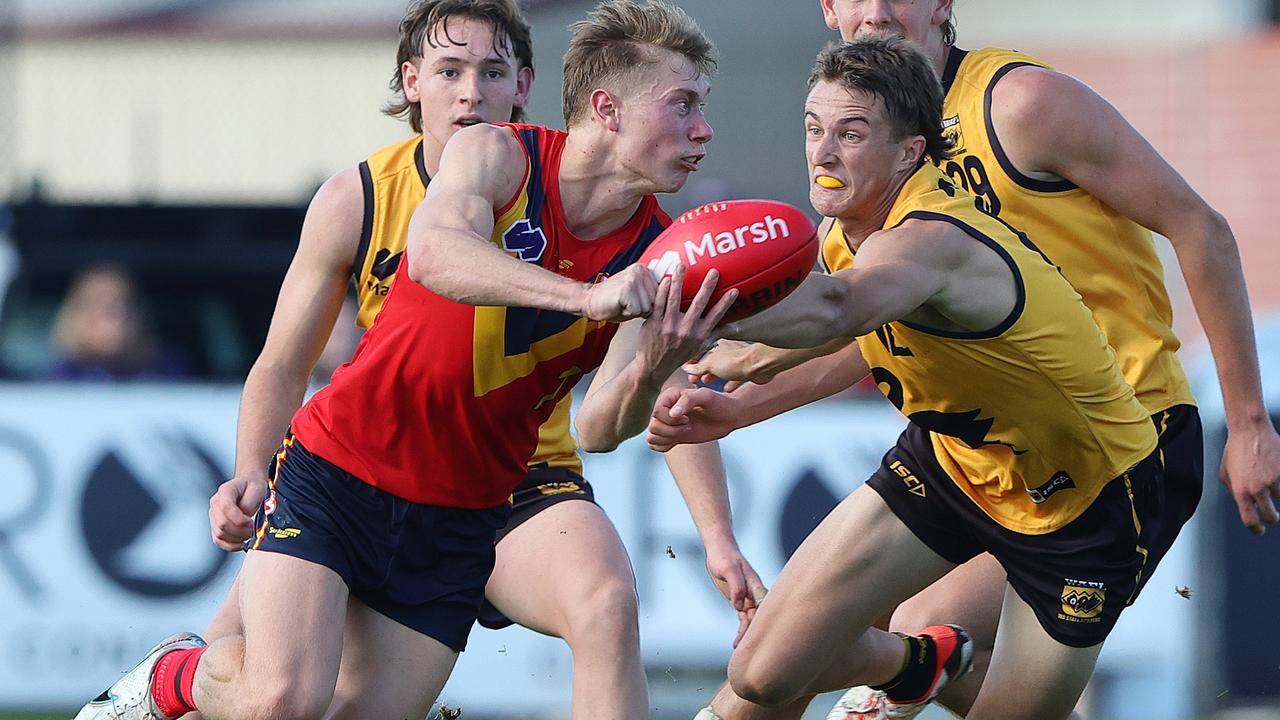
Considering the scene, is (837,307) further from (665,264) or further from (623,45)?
(623,45)

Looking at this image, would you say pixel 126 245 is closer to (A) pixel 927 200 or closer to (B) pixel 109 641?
(B) pixel 109 641

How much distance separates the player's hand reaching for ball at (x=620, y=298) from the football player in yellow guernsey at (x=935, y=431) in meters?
0.28

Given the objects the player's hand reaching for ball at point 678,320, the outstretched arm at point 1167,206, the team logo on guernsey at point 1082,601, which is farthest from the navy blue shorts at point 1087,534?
the player's hand reaching for ball at point 678,320

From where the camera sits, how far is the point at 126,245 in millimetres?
10641

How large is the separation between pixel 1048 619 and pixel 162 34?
1083 centimetres

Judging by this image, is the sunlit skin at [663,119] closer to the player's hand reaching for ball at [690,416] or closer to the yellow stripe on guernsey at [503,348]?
the yellow stripe on guernsey at [503,348]

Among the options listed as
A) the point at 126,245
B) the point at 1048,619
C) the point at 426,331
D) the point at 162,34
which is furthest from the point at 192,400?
the point at 162,34

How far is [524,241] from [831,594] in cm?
130

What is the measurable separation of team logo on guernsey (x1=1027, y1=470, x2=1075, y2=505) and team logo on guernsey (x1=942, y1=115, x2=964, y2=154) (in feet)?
2.95

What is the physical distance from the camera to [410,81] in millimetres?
5367

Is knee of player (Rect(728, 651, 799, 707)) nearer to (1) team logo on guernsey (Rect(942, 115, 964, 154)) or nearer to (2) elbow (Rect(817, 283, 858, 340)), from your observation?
(2) elbow (Rect(817, 283, 858, 340))

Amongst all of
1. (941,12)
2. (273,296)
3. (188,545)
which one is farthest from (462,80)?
(273,296)

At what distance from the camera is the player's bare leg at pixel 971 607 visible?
17.0 ft

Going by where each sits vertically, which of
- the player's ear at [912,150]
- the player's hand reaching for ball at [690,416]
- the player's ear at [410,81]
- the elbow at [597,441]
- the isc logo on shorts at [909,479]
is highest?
the player's ear at [410,81]
